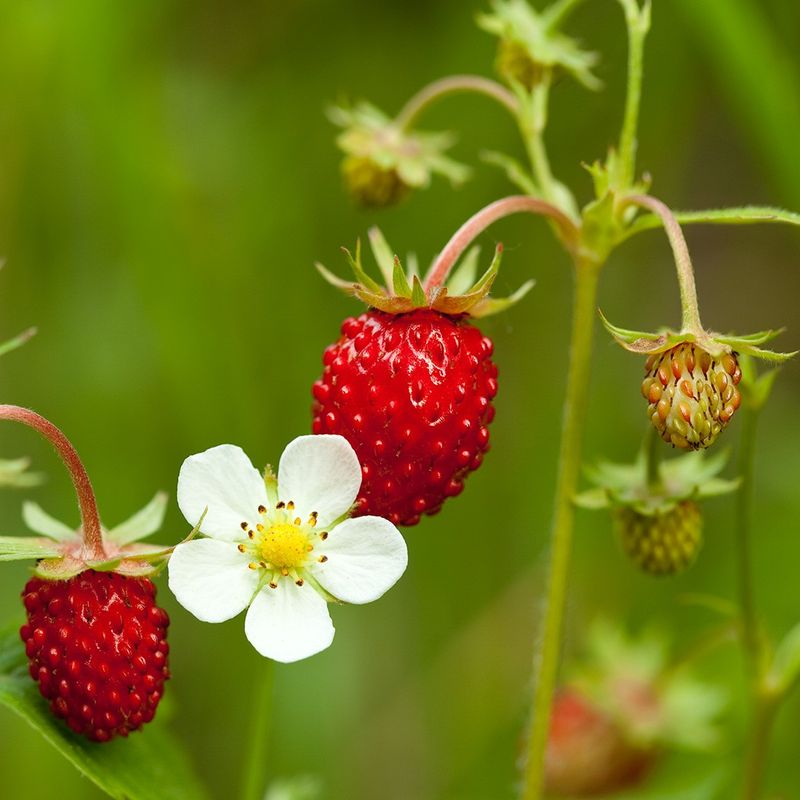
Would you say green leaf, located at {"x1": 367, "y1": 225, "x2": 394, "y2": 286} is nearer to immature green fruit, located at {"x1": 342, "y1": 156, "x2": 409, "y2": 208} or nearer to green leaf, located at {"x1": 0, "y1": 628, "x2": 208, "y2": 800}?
immature green fruit, located at {"x1": 342, "y1": 156, "x2": 409, "y2": 208}

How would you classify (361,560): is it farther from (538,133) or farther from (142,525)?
(538,133)

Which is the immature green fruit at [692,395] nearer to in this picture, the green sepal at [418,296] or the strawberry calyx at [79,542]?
the green sepal at [418,296]

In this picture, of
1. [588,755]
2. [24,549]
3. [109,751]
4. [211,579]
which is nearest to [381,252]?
[211,579]

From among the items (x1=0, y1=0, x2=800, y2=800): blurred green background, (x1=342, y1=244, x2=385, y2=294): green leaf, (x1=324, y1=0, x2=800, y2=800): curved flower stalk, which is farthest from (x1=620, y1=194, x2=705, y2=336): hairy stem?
(x1=0, y1=0, x2=800, y2=800): blurred green background

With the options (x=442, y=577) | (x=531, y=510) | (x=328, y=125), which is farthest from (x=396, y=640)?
(x=328, y=125)

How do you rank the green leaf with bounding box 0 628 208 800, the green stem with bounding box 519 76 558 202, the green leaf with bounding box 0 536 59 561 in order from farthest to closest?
1. the green stem with bounding box 519 76 558 202
2. the green leaf with bounding box 0 628 208 800
3. the green leaf with bounding box 0 536 59 561

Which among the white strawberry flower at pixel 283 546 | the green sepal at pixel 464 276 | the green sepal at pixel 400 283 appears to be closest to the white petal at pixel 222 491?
the white strawberry flower at pixel 283 546

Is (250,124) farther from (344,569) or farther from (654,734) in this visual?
(344,569)

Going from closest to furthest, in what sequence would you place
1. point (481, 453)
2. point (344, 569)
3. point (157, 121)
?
point (344, 569)
point (481, 453)
point (157, 121)
